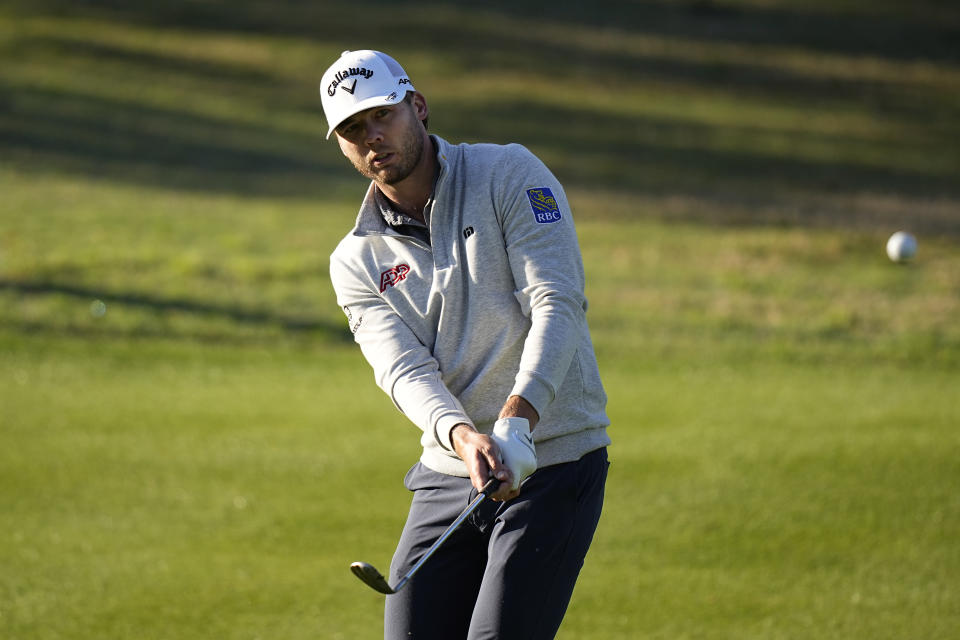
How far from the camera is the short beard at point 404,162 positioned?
328 centimetres

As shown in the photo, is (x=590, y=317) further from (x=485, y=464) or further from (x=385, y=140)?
(x=485, y=464)

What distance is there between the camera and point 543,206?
3271mm

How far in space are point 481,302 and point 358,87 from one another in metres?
0.66

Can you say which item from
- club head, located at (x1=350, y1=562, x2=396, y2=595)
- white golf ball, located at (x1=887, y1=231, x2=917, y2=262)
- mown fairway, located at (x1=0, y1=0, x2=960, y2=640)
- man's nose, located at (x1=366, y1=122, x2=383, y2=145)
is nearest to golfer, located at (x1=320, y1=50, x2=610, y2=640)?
man's nose, located at (x1=366, y1=122, x2=383, y2=145)

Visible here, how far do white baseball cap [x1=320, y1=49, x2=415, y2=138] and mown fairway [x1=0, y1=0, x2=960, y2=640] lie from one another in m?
2.80

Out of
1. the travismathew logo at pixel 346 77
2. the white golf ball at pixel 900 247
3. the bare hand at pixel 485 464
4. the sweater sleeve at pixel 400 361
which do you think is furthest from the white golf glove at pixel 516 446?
the white golf ball at pixel 900 247

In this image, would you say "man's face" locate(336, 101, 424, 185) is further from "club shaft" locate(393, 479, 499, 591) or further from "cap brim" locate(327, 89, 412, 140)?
"club shaft" locate(393, 479, 499, 591)

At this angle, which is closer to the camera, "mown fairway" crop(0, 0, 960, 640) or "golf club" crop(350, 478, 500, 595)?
"golf club" crop(350, 478, 500, 595)

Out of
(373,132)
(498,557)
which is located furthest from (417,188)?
(498,557)

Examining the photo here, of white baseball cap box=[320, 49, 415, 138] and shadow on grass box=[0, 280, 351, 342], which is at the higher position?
white baseball cap box=[320, 49, 415, 138]

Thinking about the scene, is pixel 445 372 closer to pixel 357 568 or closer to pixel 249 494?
pixel 357 568

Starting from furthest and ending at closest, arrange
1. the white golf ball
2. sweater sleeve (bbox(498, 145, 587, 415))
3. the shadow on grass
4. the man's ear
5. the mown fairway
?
the shadow on grass, the white golf ball, the mown fairway, the man's ear, sweater sleeve (bbox(498, 145, 587, 415))

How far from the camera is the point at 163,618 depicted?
539 centimetres

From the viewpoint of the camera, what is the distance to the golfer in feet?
10.4
